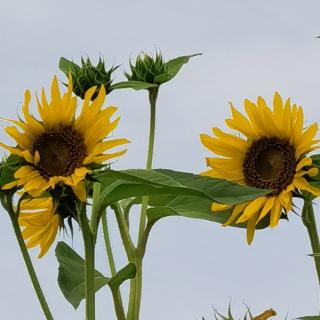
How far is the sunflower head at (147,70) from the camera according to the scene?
149cm

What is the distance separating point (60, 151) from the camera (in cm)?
116

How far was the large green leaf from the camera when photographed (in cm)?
106

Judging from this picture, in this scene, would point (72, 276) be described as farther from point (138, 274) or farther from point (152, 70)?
point (152, 70)

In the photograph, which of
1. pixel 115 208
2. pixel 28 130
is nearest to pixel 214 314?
pixel 115 208

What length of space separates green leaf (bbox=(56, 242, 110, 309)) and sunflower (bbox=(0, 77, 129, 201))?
20cm

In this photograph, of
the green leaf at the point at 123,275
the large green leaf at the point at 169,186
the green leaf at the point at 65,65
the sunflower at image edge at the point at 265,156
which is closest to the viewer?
the large green leaf at the point at 169,186

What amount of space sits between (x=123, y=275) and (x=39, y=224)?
0.54 ft

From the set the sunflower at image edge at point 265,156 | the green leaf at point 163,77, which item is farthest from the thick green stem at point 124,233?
the green leaf at point 163,77

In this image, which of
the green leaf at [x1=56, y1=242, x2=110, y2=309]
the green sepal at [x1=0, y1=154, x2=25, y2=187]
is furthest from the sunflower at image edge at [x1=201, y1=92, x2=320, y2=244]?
the green sepal at [x1=0, y1=154, x2=25, y2=187]

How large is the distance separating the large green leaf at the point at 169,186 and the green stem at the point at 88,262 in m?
0.05

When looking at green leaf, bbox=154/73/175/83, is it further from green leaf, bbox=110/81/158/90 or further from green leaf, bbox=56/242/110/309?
green leaf, bbox=56/242/110/309

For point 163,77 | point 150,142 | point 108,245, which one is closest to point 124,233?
point 108,245

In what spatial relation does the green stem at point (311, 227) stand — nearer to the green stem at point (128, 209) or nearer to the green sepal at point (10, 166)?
the green stem at point (128, 209)

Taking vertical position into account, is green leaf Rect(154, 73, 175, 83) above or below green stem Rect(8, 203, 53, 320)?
above
